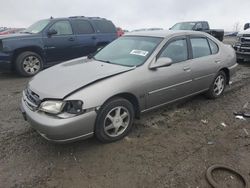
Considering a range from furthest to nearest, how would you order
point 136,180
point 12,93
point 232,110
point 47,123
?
point 12,93 → point 232,110 → point 47,123 → point 136,180

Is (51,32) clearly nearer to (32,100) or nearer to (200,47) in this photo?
(200,47)

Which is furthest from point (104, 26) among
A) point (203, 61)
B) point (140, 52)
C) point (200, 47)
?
point (140, 52)

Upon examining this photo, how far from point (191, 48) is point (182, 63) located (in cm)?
48

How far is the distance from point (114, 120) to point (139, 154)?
24.1 inches

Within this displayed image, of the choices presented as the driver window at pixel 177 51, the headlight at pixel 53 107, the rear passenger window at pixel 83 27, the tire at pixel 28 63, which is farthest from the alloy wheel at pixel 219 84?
the tire at pixel 28 63

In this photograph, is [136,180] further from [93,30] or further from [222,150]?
[93,30]

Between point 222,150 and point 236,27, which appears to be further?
point 236,27

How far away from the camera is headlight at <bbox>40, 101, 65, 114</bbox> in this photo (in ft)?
11.1

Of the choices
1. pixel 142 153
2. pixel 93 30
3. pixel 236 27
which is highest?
pixel 93 30

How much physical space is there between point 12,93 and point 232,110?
507 cm

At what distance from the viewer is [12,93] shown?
21.4 ft

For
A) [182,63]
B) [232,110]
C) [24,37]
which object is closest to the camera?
[182,63]

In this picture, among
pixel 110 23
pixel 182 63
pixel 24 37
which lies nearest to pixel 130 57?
pixel 182 63

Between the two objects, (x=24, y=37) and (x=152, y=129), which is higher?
(x=24, y=37)
